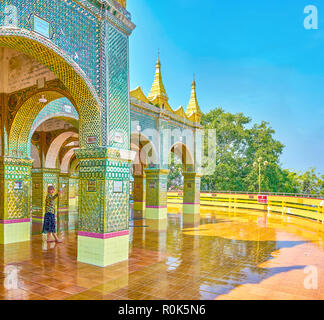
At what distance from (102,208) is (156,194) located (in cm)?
704

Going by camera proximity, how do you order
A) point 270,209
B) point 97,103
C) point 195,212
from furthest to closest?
point 270,209 → point 195,212 → point 97,103

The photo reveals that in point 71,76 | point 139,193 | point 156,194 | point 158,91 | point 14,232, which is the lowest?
point 14,232

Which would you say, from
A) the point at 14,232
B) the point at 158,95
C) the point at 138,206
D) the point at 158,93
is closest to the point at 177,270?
the point at 14,232

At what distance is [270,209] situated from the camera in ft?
52.9

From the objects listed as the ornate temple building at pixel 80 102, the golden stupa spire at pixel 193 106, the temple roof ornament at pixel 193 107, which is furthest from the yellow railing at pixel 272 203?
the ornate temple building at pixel 80 102

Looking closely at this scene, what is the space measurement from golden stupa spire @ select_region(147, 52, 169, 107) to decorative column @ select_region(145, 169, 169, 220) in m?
3.17

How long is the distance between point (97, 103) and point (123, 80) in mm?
973

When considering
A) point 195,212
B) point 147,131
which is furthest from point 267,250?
point 195,212

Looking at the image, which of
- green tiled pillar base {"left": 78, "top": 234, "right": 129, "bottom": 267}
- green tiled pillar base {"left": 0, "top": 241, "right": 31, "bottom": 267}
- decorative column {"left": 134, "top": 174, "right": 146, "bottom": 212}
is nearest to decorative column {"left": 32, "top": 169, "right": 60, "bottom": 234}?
green tiled pillar base {"left": 0, "top": 241, "right": 31, "bottom": 267}

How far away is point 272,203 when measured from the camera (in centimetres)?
1659

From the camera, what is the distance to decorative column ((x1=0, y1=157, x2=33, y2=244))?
23.7 ft

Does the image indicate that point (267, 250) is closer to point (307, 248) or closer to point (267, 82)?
point (307, 248)

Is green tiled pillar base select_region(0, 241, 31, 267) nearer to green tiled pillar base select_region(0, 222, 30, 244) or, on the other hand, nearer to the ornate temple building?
green tiled pillar base select_region(0, 222, 30, 244)

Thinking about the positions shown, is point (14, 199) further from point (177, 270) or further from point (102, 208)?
point (177, 270)
